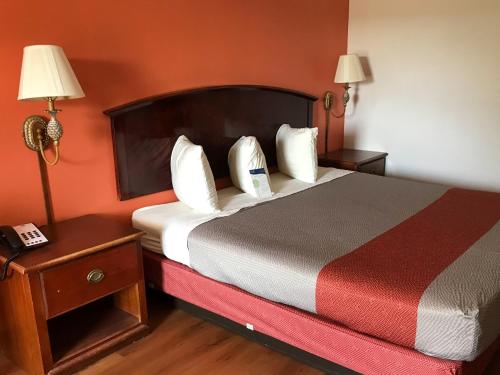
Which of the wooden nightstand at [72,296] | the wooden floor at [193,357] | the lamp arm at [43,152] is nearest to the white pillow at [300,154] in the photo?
the wooden floor at [193,357]

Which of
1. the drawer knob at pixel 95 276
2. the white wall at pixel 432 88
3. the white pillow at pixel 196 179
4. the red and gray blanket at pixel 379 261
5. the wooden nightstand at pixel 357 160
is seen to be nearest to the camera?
the red and gray blanket at pixel 379 261

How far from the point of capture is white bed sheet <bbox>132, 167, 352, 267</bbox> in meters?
2.27

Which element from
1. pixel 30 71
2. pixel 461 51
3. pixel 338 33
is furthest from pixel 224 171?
pixel 461 51

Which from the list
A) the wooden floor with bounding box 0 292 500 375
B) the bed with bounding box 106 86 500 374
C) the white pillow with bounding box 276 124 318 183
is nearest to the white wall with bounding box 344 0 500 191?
the bed with bounding box 106 86 500 374

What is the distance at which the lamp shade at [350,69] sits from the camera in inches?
143

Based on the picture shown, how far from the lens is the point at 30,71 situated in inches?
73.9

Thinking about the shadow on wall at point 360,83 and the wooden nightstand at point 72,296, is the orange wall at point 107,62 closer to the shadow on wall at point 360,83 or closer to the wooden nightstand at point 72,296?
the wooden nightstand at point 72,296

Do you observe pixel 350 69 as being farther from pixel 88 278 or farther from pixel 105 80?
pixel 88 278

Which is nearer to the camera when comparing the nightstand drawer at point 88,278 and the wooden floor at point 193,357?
the nightstand drawer at point 88,278

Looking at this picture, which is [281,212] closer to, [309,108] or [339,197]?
[339,197]

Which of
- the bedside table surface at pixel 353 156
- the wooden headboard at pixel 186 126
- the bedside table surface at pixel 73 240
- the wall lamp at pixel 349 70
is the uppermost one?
the wall lamp at pixel 349 70

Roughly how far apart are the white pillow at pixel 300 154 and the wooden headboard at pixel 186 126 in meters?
0.17

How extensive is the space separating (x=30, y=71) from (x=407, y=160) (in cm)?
304

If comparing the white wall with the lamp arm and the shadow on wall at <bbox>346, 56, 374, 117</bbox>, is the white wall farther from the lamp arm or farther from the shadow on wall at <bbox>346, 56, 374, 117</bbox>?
the lamp arm
